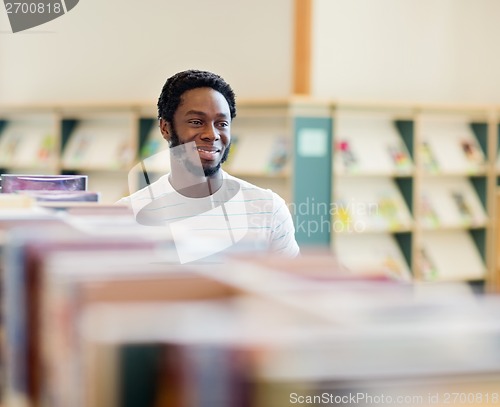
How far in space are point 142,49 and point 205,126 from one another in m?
4.90

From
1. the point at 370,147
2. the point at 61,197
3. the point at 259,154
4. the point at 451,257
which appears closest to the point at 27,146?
the point at 259,154

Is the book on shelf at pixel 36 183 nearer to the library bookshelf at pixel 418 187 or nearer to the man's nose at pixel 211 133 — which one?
the man's nose at pixel 211 133

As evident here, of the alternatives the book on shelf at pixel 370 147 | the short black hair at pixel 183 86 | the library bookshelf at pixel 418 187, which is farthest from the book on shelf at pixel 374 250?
the short black hair at pixel 183 86

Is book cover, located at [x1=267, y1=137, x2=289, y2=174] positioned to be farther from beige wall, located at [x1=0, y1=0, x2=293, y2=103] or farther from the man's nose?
the man's nose

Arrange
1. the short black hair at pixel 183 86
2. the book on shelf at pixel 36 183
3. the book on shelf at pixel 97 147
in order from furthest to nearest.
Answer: the book on shelf at pixel 97 147, the short black hair at pixel 183 86, the book on shelf at pixel 36 183

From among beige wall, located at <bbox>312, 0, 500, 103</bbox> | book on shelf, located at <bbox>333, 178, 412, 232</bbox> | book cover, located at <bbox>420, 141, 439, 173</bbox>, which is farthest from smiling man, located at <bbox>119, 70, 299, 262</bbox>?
book cover, located at <bbox>420, 141, 439, 173</bbox>

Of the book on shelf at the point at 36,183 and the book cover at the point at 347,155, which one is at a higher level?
the book on shelf at the point at 36,183

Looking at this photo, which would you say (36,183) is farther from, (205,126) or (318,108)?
(318,108)

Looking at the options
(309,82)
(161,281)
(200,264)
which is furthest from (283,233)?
(309,82)

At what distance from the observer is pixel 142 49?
24.6 ft

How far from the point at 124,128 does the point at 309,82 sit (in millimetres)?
1676

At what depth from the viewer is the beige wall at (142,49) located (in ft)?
22.7

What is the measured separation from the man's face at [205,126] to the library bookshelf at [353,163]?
122 inches

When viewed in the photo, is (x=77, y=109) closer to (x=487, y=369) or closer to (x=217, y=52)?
(x=217, y=52)
